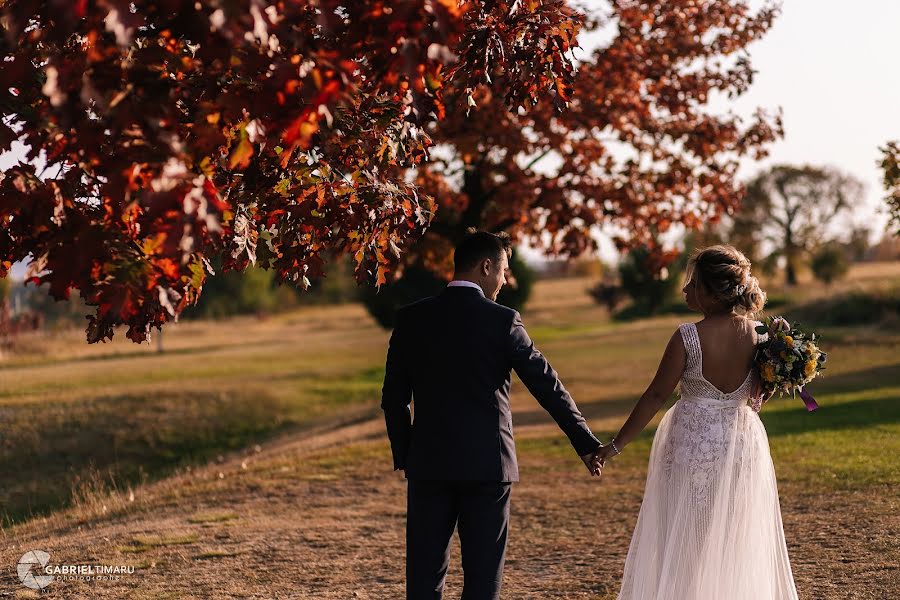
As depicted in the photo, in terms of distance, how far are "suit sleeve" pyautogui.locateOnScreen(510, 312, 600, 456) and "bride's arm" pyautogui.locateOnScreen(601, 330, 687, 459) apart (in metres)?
0.41

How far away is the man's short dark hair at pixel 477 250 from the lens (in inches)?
207

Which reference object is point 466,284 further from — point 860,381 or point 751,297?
point 860,381

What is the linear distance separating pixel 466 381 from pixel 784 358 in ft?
6.48

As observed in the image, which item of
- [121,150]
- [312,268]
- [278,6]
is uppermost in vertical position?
[278,6]

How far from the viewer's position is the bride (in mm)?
5727

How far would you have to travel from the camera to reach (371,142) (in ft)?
19.3

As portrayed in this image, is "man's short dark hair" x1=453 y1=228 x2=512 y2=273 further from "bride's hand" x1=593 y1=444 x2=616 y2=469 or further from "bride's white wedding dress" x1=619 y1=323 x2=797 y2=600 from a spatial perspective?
"bride's hand" x1=593 y1=444 x2=616 y2=469

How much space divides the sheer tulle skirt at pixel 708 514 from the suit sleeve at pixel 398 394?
5.29 ft

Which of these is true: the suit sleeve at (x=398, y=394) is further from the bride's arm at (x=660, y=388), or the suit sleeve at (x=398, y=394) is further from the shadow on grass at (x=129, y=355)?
the shadow on grass at (x=129, y=355)

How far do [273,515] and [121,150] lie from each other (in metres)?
6.73

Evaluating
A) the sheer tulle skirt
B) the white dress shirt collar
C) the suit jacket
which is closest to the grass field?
the sheer tulle skirt

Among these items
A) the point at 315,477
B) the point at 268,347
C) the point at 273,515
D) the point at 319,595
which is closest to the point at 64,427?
the point at 315,477

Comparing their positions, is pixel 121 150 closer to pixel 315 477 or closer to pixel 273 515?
pixel 273 515

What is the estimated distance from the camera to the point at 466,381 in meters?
5.10
